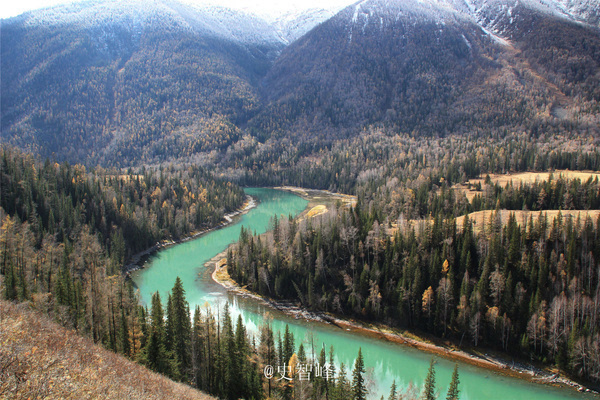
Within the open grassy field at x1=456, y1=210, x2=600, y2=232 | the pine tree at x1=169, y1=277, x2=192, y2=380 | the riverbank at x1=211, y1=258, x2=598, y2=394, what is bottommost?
the riverbank at x1=211, y1=258, x2=598, y2=394

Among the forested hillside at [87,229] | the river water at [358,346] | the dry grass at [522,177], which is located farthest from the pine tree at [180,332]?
the dry grass at [522,177]

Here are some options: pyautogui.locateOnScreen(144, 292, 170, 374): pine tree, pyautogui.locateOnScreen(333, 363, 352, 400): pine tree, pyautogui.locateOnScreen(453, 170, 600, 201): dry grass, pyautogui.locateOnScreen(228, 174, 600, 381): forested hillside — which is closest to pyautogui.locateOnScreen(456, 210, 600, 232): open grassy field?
pyautogui.locateOnScreen(228, 174, 600, 381): forested hillside

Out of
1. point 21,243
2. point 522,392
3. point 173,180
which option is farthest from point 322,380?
point 173,180

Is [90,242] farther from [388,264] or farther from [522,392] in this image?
[522,392]

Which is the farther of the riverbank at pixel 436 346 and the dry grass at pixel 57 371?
the riverbank at pixel 436 346

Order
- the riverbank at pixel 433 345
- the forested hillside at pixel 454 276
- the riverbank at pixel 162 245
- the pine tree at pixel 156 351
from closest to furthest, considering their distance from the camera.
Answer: the pine tree at pixel 156 351 → the riverbank at pixel 433 345 → the forested hillside at pixel 454 276 → the riverbank at pixel 162 245

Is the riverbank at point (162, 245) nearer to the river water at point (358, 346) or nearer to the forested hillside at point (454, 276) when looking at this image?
the river water at point (358, 346)

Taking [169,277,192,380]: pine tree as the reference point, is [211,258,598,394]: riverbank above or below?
below

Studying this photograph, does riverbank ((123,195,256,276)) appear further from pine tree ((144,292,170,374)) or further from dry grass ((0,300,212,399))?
dry grass ((0,300,212,399))
